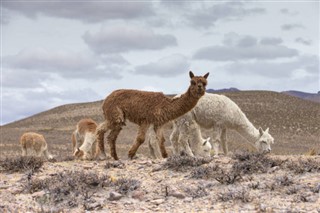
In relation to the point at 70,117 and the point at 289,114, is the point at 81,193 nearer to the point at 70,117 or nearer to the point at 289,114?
the point at 289,114

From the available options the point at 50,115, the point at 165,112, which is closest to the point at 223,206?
the point at 165,112

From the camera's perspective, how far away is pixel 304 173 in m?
10.5

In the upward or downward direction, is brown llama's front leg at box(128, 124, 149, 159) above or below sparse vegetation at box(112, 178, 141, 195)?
above

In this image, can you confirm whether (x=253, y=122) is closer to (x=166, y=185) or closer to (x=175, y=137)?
(x=175, y=137)

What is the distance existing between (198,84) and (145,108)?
1395mm

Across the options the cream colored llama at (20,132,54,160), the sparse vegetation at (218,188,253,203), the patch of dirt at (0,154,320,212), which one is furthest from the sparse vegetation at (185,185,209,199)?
the cream colored llama at (20,132,54,160)

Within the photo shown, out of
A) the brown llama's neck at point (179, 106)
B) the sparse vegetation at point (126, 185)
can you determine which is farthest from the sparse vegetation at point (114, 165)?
the brown llama's neck at point (179, 106)

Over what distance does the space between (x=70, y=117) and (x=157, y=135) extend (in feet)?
213

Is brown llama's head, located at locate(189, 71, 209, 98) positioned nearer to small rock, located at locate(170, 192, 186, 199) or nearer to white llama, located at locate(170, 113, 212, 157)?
white llama, located at locate(170, 113, 212, 157)

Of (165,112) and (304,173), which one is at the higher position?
(165,112)

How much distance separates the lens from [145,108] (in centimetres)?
1346

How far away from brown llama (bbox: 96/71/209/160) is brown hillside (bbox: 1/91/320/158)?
77.4 feet

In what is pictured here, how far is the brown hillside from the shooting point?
44125 mm

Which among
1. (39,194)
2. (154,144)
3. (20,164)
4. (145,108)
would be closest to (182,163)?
(145,108)
